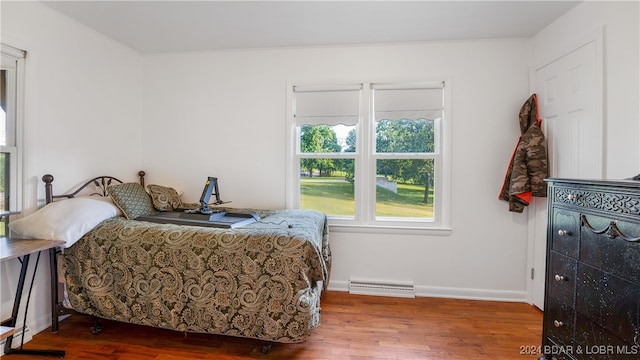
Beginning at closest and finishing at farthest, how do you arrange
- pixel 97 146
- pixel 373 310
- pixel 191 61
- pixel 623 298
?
pixel 623 298 < pixel 373 310 < pixel 97 146 < pixel 191 61

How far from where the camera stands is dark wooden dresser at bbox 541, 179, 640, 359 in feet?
3.72

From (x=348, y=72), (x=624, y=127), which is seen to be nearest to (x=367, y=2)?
(x=348, y=72)

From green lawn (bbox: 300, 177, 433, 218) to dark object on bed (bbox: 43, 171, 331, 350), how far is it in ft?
3.15

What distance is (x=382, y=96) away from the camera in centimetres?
275

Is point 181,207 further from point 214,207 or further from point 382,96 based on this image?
point 382,96

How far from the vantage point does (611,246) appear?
1.22 metres

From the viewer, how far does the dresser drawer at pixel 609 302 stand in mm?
1117

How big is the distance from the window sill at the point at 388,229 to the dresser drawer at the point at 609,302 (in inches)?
51.6

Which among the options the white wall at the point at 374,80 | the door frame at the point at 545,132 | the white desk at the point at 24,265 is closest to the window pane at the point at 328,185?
the white wall at the point at 374,80

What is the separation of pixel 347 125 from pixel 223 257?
1.69 m

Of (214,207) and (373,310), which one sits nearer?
(373,310)

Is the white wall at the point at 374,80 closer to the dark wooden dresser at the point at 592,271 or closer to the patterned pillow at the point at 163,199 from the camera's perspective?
the patterned pillow at the point at 163,199

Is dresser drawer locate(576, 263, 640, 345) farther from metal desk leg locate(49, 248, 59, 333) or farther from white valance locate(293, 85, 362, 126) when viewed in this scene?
metal desk leg locate(49, 248, 59, 333)

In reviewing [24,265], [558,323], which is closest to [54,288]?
[24,265]
